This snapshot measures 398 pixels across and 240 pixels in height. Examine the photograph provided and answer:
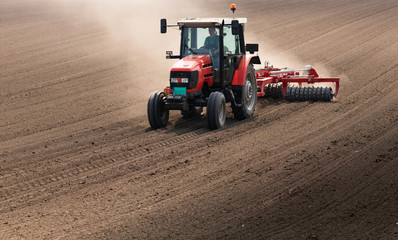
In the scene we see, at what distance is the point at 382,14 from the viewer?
27.7 meters

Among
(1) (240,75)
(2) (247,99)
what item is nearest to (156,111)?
(1) (240,75)

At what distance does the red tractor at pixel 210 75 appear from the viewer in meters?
11.0

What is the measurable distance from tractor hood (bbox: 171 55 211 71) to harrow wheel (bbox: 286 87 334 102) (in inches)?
116

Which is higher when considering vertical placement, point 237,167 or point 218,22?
point 218,22

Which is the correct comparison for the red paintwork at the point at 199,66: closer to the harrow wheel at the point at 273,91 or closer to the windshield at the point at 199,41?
the windshield at the point at 199,41

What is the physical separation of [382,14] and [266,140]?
19.8 m

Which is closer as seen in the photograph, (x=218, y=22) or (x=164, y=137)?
(x=164, y=137)

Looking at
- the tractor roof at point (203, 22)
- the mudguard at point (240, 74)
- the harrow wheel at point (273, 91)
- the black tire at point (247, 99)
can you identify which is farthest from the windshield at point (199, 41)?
the harrow wheel at point (273, 91)

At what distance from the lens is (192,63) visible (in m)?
11.1

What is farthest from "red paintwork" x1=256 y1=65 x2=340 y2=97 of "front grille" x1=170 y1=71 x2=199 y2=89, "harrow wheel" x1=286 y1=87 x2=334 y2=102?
"front grille" x1=170 y1=71 x2=199 y2=89

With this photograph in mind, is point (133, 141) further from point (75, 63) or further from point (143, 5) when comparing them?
point (143, 5)

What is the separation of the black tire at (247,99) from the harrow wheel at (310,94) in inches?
49.9

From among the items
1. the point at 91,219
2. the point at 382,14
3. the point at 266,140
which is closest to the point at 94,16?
the point at 382,14

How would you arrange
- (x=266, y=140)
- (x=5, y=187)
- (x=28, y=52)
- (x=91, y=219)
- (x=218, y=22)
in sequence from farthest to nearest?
(x=28, y=52) → (x=218, y=22) → (x=266, y=140) → (x=5, y=187) → (x=91, y=219)
